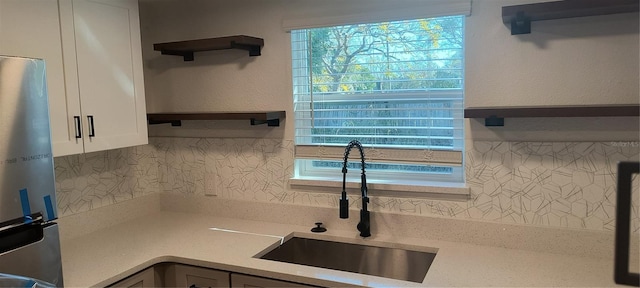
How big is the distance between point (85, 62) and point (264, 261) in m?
1.19

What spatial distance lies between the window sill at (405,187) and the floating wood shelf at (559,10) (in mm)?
733

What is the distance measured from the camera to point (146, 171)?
2783mm

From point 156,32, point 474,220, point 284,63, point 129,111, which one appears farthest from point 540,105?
point 156,32

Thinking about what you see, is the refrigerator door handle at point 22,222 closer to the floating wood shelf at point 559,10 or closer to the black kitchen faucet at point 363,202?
the black kitchen faucet at point 363,202

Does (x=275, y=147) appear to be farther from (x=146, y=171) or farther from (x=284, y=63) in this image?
(x=146, y=171)

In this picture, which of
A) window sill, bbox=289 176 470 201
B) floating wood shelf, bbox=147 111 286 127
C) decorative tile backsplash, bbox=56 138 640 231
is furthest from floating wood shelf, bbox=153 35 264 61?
window sill, bbox=289 176 470 201

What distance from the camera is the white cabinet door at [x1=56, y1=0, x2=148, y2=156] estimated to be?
201cm

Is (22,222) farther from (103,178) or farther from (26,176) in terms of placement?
Answer: (103,178)

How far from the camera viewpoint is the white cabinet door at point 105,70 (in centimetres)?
201

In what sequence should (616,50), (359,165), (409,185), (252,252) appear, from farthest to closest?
(359,165), (409,185), (252,252), (616,50)

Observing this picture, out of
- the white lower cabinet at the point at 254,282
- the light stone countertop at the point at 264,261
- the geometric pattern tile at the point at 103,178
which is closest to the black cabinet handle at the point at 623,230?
the light stone countertop at the point at 264,261

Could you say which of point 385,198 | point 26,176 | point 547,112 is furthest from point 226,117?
point 547,112

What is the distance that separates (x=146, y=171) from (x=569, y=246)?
7.41 ft

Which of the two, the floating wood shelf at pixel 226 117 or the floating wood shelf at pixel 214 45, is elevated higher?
the floating wood shelf at pixel 214 45
